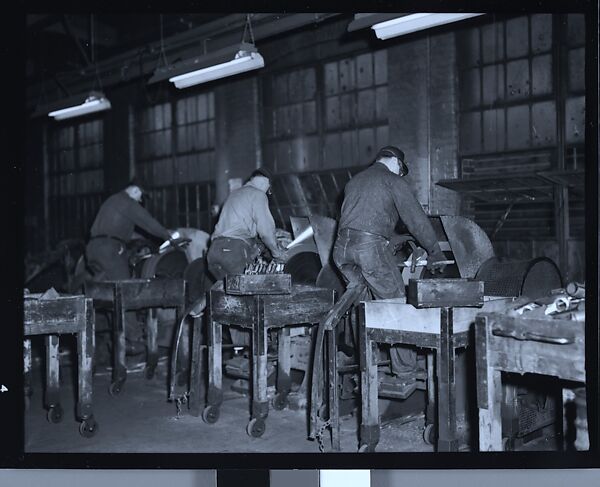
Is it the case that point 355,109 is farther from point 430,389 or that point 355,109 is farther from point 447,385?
point 447,385

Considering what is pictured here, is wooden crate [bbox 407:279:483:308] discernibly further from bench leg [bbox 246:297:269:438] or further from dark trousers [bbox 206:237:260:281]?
dark trousers [bbox 206:237:260:281]

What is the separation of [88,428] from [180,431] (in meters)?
0.64

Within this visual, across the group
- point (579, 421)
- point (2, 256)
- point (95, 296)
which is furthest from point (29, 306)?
point (579, 421)

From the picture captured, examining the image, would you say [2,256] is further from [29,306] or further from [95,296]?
[95,296]

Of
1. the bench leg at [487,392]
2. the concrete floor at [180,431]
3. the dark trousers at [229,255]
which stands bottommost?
the concrete floor at [180,431]

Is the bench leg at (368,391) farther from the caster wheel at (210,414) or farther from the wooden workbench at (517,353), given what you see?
the caster wheel at (210,414)

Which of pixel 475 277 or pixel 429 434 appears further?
pixel 475 277

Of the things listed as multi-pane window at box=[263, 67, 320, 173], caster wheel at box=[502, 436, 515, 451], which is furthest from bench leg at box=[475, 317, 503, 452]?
multi-pane window at box=[263, 67, 320, 173]

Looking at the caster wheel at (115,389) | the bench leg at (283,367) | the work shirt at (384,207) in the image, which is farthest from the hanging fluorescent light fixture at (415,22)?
the caster wheel at (115,389)

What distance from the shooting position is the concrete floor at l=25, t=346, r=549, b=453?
3834mm

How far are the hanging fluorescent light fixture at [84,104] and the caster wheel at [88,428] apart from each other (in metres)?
4.80

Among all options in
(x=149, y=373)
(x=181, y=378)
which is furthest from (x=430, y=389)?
(x=149, y=373)

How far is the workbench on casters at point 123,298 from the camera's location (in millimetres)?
5164

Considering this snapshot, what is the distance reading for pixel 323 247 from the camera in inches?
191
